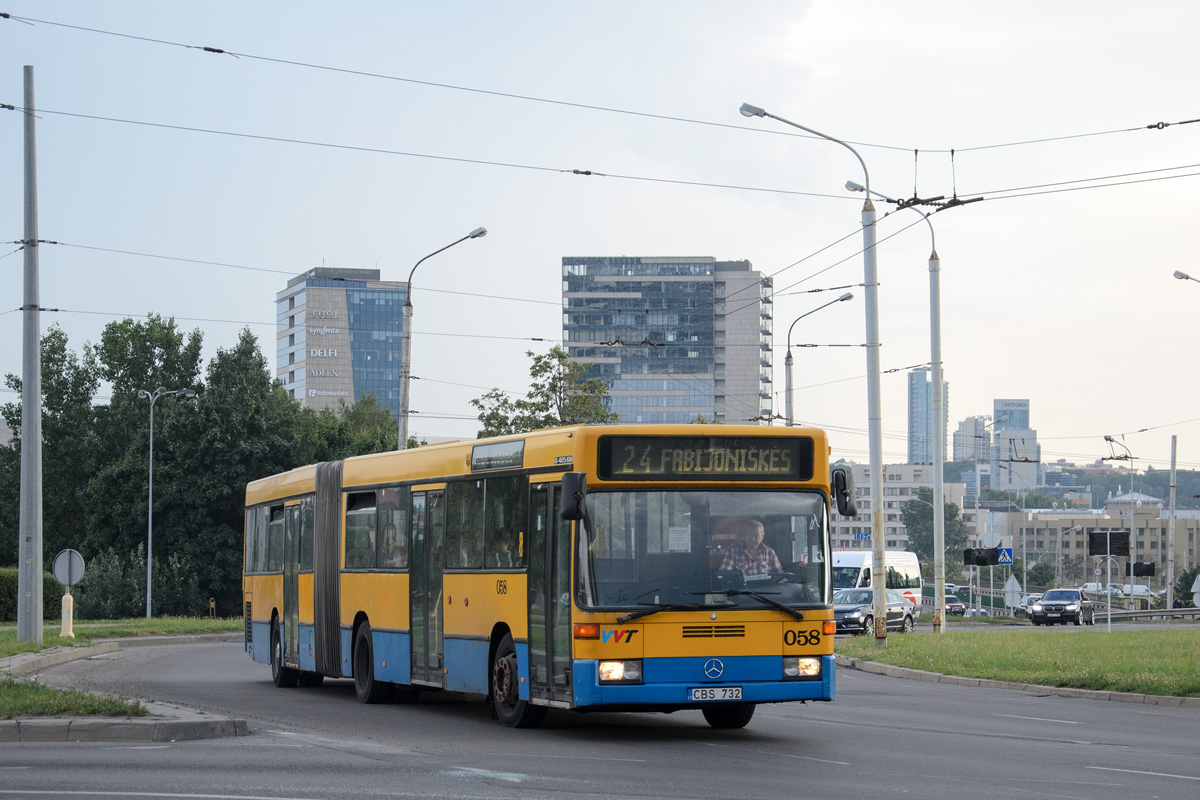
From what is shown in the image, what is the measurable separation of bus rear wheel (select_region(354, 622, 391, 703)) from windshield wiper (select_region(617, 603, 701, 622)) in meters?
5.80

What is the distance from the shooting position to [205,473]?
6750 cm

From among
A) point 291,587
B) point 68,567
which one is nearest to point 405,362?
point 68,567

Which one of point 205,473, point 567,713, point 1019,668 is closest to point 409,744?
point 567,713

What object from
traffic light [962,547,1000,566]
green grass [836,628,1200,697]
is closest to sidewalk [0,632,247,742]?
green grass [836,628,1200,697]

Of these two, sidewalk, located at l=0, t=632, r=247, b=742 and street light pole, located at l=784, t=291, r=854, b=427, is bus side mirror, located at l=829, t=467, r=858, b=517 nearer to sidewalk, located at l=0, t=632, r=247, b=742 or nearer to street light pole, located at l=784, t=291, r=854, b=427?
sidewalk, located at l=0, t=632, r=247, b=742

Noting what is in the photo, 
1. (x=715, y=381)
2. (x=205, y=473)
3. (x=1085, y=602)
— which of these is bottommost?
(x=1085, y=602)

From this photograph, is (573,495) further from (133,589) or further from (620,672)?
(133,589)

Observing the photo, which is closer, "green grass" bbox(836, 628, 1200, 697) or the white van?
"green grass" bbox(836, 628, 1200, 697)

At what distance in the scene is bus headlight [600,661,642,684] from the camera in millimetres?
12617

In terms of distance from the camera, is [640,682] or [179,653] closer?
[640,682]

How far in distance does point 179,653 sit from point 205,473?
118ft

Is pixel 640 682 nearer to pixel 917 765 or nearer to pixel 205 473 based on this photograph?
pixel 917 765

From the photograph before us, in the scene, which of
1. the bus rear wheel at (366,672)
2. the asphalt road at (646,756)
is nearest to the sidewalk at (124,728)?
the asphalt road at (646,756)

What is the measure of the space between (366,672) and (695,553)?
21.4ft
